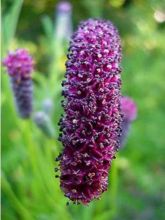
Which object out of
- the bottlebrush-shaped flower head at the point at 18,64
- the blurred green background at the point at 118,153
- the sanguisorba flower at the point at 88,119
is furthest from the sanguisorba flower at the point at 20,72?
the sanguisorba flower at the point at 88,119

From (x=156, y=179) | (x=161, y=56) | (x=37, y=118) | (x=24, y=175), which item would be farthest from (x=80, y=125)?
(x=161, y=56)

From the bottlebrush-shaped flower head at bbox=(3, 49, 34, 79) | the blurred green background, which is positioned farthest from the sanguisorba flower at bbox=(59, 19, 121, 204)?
the blurred green background

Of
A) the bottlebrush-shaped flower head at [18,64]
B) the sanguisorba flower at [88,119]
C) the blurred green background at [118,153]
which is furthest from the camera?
the blurred green background at [118,153]

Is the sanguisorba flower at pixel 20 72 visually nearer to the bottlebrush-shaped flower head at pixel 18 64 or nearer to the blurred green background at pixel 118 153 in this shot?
the bottlebrush-shaped flower head at pixel 18 64

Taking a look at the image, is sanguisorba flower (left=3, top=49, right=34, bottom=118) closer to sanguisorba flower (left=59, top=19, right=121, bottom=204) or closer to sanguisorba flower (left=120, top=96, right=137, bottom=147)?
sanguisorba flower (left=120, top=96, right=137, bottom=147)

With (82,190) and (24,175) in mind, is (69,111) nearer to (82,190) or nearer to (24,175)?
(82,190)
